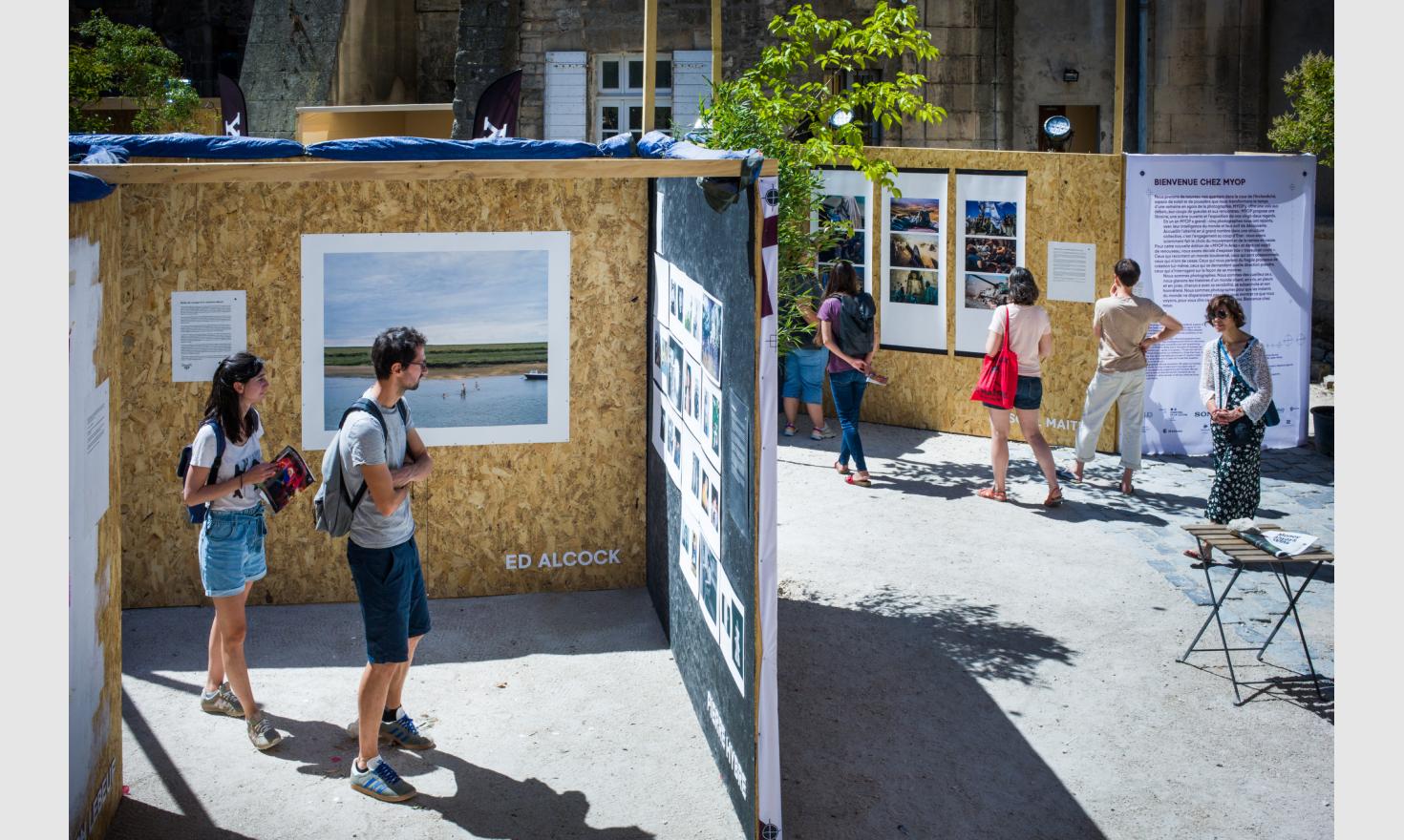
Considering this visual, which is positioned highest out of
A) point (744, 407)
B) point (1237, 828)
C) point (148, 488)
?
point (744, 407)

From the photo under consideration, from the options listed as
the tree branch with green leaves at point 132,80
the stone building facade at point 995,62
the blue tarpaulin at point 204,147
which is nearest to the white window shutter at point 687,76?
the stone building facade at point 995,62

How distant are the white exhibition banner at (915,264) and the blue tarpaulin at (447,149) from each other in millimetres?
4792

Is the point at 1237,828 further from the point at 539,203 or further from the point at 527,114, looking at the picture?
the point at 527,114

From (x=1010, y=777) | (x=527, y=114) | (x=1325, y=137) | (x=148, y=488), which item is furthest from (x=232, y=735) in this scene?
(x=527, y=114)

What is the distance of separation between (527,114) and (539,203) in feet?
40.9

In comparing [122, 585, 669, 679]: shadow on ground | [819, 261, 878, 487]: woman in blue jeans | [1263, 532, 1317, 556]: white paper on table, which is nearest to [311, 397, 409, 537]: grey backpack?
[122, 585, 669, 679]: shadow on ground

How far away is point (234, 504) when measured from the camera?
6891 millimetres

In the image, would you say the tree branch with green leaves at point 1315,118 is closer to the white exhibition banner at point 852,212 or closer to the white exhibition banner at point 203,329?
the white exhibition banner at point 852,212

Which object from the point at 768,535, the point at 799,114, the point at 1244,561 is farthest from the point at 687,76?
the point at 768,535

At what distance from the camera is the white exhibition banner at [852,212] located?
13.6 metres

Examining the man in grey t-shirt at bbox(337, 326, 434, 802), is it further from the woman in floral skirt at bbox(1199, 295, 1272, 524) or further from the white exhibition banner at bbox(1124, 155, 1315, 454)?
the white exhibition banner at bbox(1124, 155, 1315, 454)

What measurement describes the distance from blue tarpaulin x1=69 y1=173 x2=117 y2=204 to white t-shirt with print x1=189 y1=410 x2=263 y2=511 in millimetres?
1380

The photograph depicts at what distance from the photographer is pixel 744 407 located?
6.04 m

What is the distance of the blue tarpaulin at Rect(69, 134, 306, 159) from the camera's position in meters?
9.15
